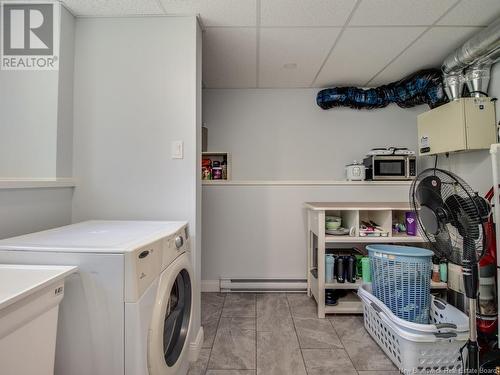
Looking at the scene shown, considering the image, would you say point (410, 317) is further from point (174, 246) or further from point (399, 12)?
point (399, 12)

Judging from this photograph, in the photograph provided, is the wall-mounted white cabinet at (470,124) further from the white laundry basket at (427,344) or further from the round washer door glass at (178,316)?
the round washer door glass at (178,316)

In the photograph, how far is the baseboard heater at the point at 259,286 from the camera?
2.57 metres

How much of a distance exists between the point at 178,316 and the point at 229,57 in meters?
2.01

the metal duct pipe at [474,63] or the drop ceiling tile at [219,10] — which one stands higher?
the drop ceiling tile at [219,10]

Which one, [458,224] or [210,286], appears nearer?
[458,224]

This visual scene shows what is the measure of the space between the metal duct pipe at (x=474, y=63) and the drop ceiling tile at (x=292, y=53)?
99cm

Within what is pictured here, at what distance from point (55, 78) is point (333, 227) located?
231cm

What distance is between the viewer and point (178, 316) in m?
1.31

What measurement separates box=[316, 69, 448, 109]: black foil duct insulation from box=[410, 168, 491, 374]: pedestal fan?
4.89ft

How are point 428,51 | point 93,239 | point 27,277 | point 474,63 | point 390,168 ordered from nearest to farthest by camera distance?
1. point 27,277
2. point 93,239
3. point 474,63
4. point 428,51
5. point 390,168

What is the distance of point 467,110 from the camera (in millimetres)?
1924

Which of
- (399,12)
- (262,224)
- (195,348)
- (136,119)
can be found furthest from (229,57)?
(195,348)

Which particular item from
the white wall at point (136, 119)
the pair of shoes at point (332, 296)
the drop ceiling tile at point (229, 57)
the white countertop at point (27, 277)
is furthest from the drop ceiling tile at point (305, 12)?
the pair of shoes at point (332, 296)

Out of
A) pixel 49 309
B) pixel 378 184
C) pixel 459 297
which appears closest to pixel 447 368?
pixel 459 297
